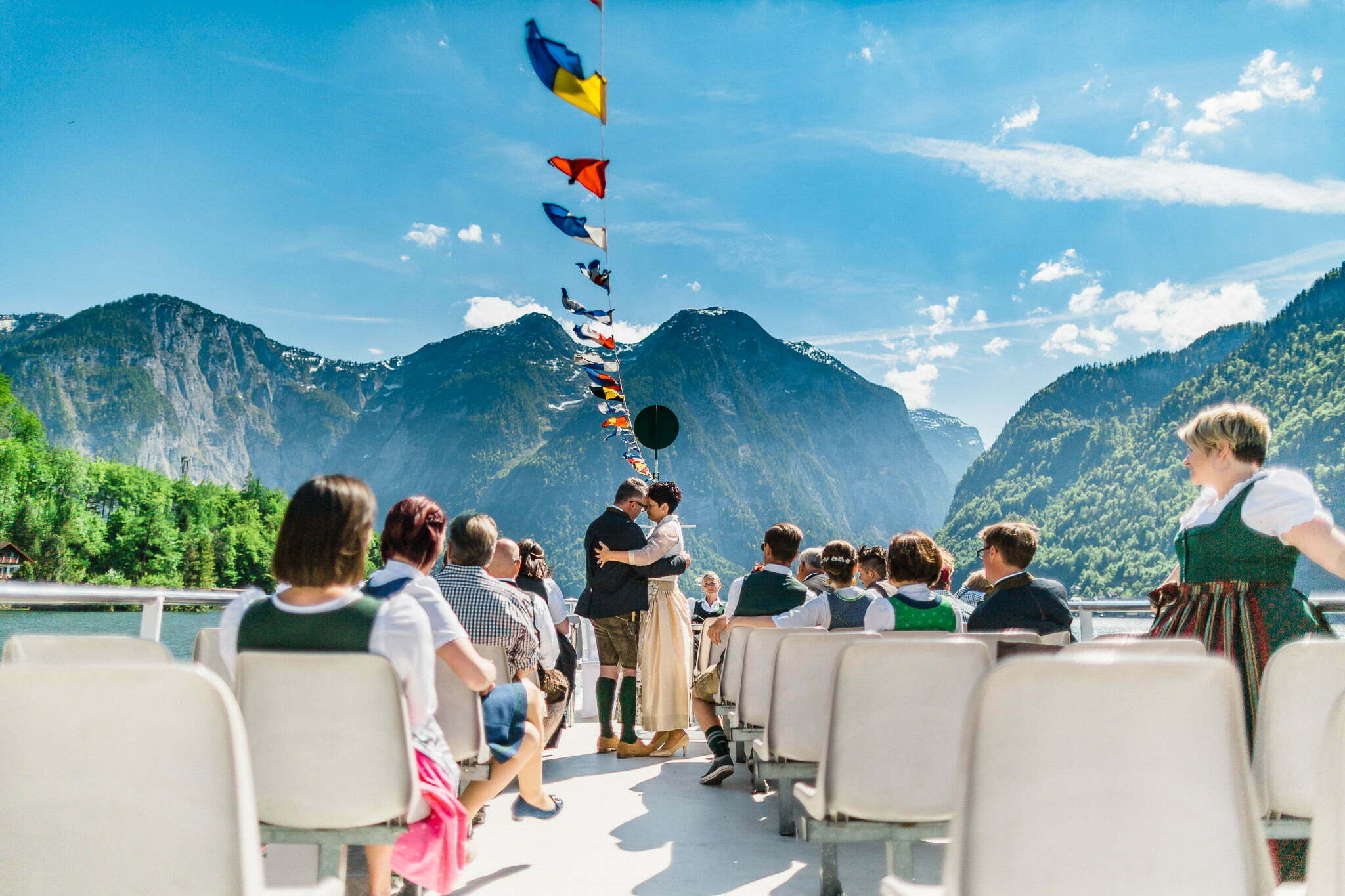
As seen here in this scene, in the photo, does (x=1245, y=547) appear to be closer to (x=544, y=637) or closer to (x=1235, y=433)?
(x=1235, y=433)

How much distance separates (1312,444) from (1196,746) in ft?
420

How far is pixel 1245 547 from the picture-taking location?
9.01ft

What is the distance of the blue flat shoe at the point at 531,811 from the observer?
426 cm

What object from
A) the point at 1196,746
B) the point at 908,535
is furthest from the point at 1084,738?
the point at 908,535

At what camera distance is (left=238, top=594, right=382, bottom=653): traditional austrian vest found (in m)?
2.18

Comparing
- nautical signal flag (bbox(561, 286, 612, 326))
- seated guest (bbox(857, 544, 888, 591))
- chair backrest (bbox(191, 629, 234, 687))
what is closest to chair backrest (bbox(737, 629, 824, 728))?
seated guest (bbox(857, 544, 888, 591))

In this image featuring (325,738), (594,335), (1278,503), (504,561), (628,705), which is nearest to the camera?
(325,738)

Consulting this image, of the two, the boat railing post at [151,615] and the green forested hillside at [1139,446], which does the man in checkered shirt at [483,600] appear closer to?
the boat railing post at [151,615]

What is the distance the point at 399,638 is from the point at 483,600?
1.65m

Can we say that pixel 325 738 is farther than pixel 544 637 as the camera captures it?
No

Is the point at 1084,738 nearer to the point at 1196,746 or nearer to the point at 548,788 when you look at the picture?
the point at 1196,746

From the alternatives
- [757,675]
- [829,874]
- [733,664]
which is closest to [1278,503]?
[829,874]

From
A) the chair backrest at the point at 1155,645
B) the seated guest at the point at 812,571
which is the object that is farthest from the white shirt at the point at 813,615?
the chair backrest at the point at 1155,645

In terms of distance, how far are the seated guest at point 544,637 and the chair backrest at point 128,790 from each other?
2.59m
